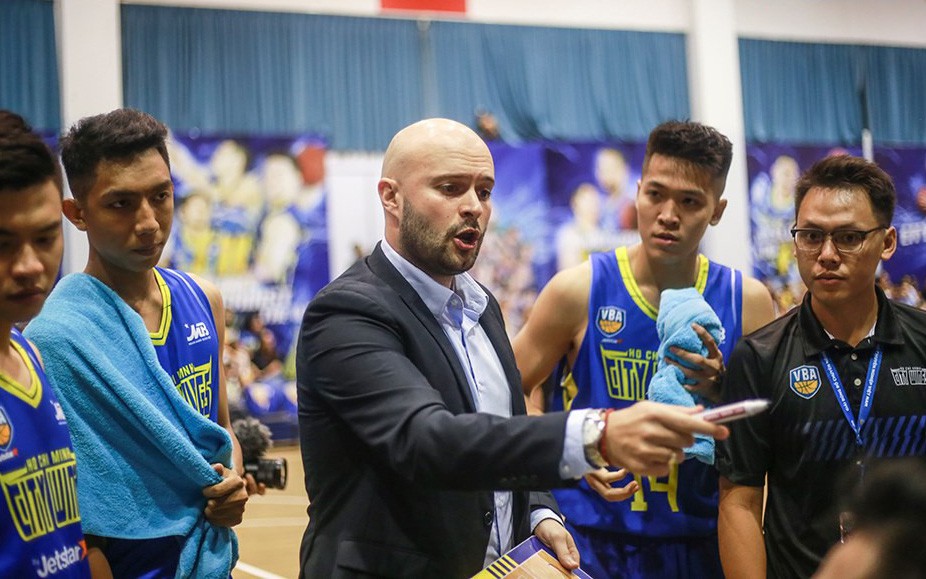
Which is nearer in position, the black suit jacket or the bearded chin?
the black suit jacket

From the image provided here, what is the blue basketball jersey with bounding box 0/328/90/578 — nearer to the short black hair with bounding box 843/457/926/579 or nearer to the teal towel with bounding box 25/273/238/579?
the teal towel with bounding box 25/273/238/579

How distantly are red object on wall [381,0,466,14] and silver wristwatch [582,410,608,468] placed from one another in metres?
12.0

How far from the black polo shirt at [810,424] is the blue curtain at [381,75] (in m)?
10.3

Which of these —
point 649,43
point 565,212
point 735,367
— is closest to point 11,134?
point 735,367

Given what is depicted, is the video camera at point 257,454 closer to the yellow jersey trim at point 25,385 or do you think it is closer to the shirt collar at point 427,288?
the shirt collar at point 427,288

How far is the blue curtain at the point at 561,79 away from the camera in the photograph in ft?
44.2

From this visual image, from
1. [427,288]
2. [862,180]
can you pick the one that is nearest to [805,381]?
[862,180]

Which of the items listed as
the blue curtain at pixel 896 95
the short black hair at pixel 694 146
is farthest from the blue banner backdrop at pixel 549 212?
the short black hair at pixel 694 146

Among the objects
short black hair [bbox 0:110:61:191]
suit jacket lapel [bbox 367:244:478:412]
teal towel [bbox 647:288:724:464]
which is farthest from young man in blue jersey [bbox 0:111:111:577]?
teal towel [bbox 647:288:724:464]

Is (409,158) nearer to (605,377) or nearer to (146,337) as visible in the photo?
(146,337)

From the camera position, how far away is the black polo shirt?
9.02 ft

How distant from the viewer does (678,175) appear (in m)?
3.49

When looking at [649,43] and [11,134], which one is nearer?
[11,134]

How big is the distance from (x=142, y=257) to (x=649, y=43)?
42.0 ft
